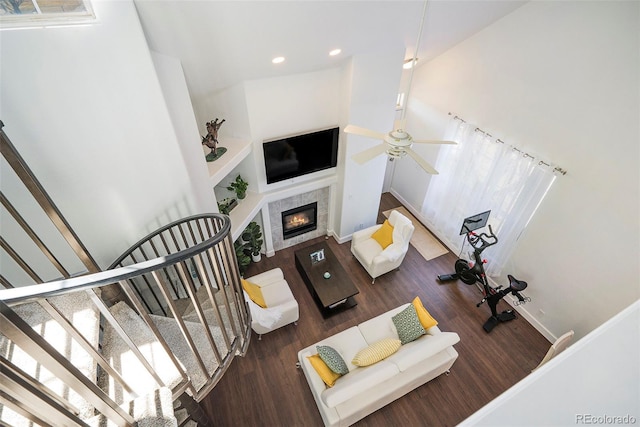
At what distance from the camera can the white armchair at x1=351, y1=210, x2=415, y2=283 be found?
5098 mm

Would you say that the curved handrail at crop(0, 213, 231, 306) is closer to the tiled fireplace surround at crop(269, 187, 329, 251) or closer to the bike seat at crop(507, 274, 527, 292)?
the tiled fireplace surround at crop(269, 187, 329, 251)

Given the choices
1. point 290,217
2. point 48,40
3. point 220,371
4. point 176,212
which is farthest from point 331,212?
point 48,40

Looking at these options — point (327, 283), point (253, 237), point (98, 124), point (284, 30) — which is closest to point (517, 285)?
point (327, 283)

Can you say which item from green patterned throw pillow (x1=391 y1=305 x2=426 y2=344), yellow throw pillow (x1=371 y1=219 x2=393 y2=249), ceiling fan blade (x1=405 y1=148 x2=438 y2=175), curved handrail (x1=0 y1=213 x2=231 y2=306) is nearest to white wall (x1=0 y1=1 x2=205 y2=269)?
curved handrail (x1=0 y1=213 x2=231 y2=306)

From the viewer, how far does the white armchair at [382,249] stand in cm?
510

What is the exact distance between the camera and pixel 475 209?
17.1ft

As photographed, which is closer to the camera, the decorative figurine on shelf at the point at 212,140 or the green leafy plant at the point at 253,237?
the decorative figurine on shelf at the point at 212,140

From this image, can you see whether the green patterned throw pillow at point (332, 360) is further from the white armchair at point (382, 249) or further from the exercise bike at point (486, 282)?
the exercise bike at point (486, 282)

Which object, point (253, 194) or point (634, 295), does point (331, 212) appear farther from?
point (634, 295)

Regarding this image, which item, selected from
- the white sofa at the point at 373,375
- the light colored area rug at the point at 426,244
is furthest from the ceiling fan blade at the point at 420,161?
the light colored area rug at the point at 426,244

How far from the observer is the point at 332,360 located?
3510 mm

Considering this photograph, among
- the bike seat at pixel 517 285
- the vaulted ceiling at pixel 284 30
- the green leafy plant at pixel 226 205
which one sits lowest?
the bike seat at pixel 517 285

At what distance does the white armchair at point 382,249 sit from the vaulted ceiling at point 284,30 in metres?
2.68

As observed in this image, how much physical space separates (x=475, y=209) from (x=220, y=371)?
4.69 meters
